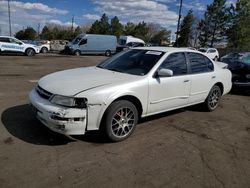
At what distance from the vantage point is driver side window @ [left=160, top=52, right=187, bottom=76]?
5145mm

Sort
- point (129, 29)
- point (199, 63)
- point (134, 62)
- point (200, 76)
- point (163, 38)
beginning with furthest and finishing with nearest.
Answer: point (163, 38)
point (129, 29)
point (199, 63)
point (200, 76)
point (134, 62)

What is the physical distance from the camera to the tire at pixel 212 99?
20.7 ft

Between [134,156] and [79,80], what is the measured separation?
156 cm

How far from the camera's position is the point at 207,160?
3.92 m

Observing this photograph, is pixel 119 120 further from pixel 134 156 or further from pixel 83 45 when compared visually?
pixel 83 45

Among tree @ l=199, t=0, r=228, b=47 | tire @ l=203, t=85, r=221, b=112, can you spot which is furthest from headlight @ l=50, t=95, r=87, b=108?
tree @ l=199, t=0, r=228, b=47

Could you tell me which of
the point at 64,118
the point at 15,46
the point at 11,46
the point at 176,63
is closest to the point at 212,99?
the point at 176,63

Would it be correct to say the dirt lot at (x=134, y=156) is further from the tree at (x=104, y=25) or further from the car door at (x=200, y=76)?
the tree at (x=104, y=25)

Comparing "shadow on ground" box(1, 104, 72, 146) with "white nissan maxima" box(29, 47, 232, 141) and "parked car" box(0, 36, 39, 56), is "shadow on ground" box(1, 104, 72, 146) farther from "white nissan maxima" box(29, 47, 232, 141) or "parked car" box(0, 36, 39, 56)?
"parked car" box(0, 36, 39, 56)

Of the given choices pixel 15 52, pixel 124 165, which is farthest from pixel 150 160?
pixel 15 52

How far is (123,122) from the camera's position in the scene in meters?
4.41

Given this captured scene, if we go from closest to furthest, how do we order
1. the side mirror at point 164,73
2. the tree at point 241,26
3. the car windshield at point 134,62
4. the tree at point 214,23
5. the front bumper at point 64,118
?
the front bumper at point 64,118 → the side mirror at point 164,73 → the car windshield at point 134,62 → the tree at point 241,26 → the tree at point 214,23

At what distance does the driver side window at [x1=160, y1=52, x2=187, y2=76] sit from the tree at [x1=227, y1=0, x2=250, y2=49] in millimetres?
39728

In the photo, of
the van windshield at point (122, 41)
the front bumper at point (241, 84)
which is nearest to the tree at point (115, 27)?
the van windshield at point (122, 41)
